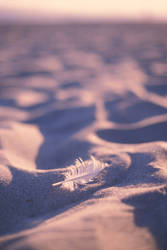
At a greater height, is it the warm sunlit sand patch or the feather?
the warm sunlit sand patch

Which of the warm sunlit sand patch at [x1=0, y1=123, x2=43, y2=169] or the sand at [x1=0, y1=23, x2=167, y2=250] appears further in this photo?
the warm sunlit sand patch at [x1=0, y1=123, x2=43, y2=169]

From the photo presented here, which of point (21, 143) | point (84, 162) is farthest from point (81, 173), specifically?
point (21, 143)

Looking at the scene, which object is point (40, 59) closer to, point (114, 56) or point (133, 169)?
point (114, 56)

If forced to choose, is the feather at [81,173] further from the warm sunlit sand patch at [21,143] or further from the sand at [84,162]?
the warm sunlit sand patch at [21,143]

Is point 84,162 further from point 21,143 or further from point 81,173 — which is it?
point 21,143

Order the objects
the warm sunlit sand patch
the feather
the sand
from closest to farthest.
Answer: the sand < the feather < the warm sunlit sand patch

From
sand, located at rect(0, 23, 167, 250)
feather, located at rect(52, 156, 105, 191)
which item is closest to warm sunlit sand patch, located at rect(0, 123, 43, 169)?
sand, located at rect(0, 23, 167, 250)

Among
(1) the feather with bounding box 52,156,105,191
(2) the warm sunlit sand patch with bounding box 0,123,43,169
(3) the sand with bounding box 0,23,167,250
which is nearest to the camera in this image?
(3) the sand with bounding box 0,23,167,250

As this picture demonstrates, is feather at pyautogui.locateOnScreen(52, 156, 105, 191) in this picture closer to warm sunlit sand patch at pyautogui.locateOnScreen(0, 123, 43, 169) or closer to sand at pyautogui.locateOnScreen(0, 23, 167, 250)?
sand at pyautogui.locateOnScreen(0, 23, 167, 250)
